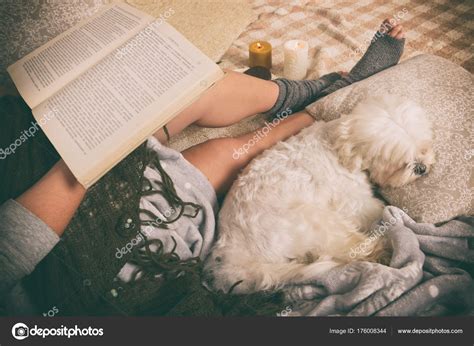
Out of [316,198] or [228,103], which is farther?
[228,103]

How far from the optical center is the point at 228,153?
110cm

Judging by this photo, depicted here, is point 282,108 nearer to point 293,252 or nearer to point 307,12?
point 293,252

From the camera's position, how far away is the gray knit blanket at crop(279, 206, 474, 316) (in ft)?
2.46

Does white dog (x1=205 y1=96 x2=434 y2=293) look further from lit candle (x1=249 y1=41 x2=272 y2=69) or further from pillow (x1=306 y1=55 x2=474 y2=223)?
lit candle (x1=249 y1=41 x2=272 y2=69)

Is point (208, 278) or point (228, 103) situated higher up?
point (228, 103)

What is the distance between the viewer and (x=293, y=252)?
3.01 feet

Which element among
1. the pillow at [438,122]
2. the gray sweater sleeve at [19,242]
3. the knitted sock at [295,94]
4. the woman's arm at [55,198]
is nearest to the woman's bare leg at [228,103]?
the knitted sock at [295,94]

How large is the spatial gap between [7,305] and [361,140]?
2.87 feet

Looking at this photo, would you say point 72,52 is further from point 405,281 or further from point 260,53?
point 405,281

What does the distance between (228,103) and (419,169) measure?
58cm

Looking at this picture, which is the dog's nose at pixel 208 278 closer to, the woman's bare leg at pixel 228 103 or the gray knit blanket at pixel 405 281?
the gray knit blanket at pixel 405 281

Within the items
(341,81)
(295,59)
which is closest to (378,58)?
(341,81)

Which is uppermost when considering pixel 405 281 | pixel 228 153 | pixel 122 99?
pixel 122 99

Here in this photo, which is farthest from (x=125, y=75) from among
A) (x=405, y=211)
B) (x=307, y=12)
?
(x=307, y=12)
